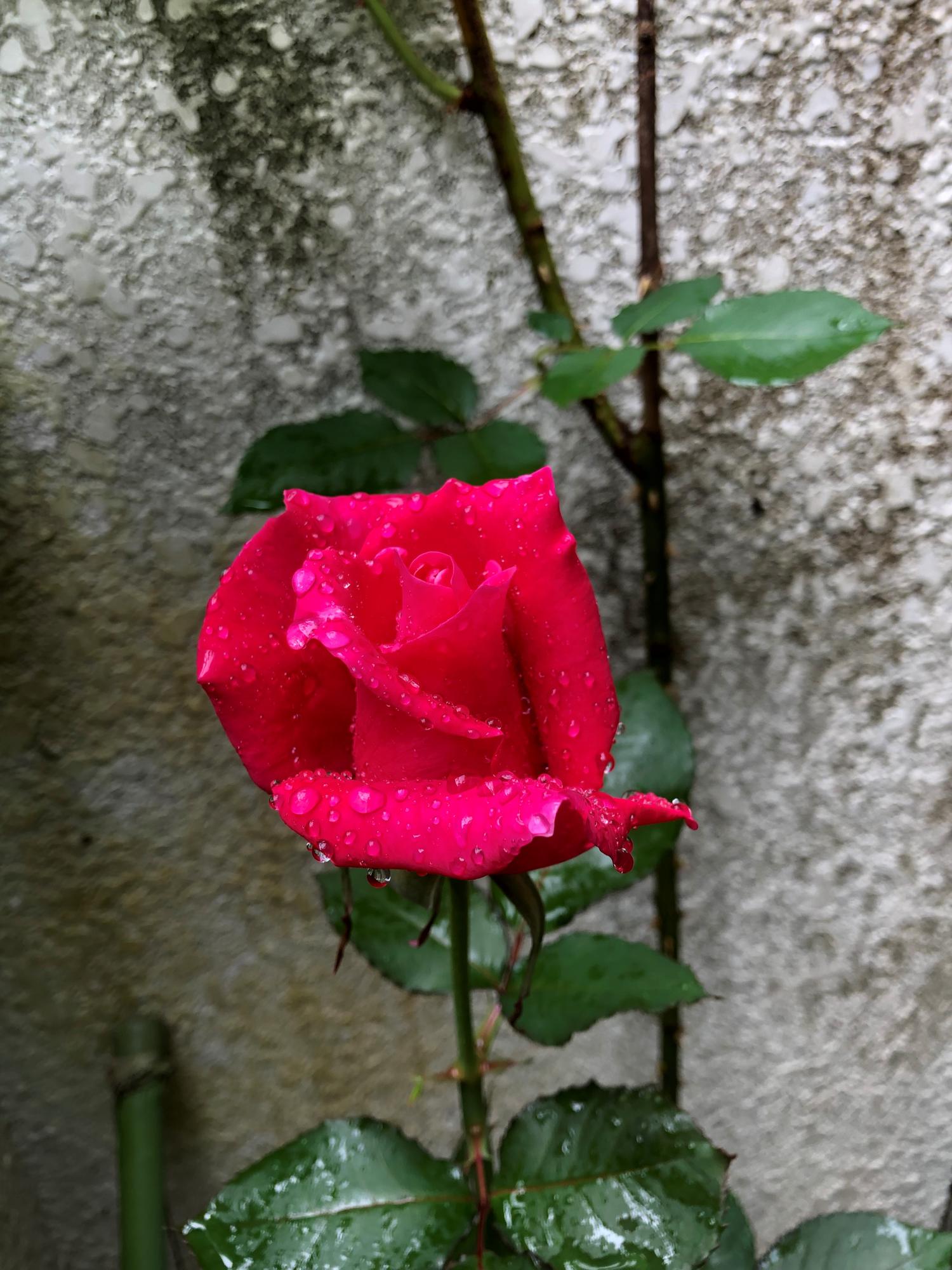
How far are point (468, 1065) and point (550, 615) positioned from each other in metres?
0.24

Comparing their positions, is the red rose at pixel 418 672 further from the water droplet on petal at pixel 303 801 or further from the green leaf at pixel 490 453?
the green leaf at pixel 490 453

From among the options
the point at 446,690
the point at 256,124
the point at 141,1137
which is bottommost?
the point at 141,1137

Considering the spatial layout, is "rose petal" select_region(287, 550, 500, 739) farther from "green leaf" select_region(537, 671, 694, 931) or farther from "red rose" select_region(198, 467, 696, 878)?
"green leaf" select_region(537, 671, 694, 931)

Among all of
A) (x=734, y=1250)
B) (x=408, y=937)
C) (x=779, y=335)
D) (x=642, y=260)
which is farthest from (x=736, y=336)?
(x=734, y=1250)

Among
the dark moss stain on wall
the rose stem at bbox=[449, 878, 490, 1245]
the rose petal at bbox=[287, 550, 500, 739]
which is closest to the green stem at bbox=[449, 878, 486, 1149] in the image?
the rose stem at bbox=[449, 878, 490, 1245]

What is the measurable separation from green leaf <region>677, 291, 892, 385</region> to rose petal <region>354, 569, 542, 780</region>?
18cm

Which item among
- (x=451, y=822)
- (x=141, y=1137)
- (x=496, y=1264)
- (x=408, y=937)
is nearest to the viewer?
(x=451, y=822)

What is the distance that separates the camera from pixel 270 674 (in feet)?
0.89

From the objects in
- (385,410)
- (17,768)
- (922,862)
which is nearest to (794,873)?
(922,862)

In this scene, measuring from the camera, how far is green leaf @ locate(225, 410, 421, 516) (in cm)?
46

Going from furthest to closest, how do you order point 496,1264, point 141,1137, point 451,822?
point 141,1137
point 496,1264
point 451,822

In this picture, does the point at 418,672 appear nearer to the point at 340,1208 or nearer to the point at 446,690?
the point at 446,690

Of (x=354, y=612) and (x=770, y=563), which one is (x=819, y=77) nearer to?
(x=770, y=563)

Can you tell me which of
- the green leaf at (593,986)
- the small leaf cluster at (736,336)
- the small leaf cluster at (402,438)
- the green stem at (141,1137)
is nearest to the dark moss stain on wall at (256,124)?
the small leaf cluster at (402,438)
